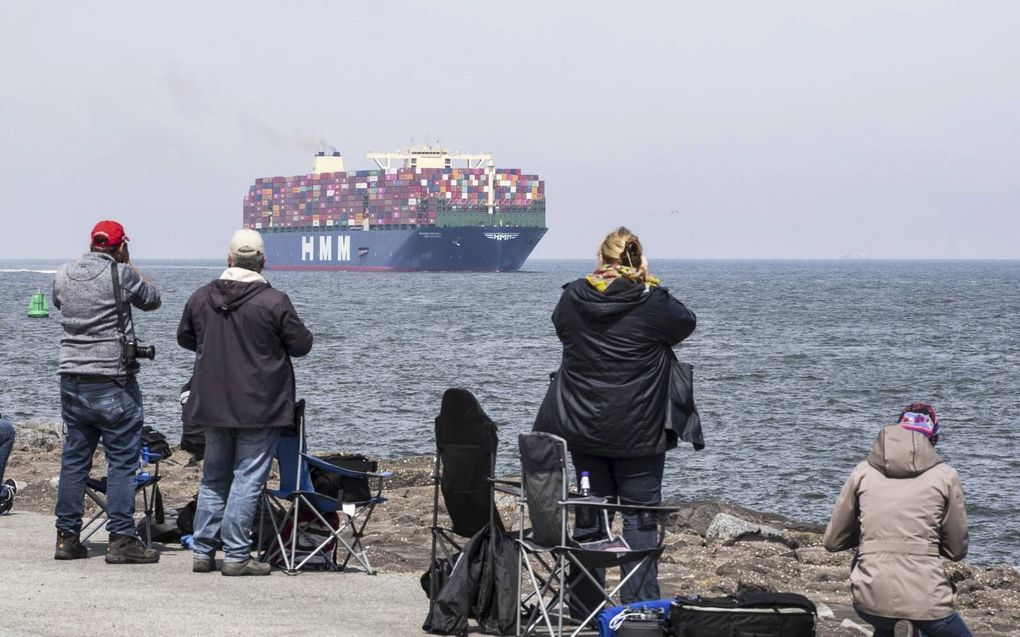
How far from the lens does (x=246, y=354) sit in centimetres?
675

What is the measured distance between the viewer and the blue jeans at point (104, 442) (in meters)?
7.00

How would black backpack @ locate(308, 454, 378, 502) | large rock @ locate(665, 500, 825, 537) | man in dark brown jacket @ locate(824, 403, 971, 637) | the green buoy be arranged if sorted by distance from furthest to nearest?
the green buoy, large rock @ locate(665, 500, 825, 537), black backpack @ locate(308, 454, 378, 502), man in dark brown jacket @ locate(824, 403, 971, 637)

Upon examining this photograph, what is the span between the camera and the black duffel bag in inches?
199

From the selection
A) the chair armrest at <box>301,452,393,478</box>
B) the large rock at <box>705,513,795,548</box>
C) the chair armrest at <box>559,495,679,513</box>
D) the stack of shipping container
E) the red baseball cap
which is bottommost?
the large rock at <box>705,513,795,548</box>

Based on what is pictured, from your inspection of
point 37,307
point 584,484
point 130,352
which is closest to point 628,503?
point 584,484

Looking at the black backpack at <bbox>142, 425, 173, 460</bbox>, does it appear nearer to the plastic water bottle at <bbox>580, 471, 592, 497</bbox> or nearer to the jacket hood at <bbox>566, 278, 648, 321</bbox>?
the plastic water bottle at <bbox>580, 471, 592, 497</bbox>

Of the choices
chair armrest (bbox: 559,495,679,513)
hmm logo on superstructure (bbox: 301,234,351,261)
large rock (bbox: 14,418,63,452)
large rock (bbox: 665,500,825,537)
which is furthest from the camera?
hmm logo on superstructure (bbox: 301,234,351,261)

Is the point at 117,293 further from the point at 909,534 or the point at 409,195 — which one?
the point at 409,195

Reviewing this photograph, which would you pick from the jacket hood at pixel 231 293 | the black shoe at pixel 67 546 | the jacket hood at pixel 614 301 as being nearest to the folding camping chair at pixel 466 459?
the jacket hood at pixel 614 301

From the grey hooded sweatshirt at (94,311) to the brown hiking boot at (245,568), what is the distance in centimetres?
106

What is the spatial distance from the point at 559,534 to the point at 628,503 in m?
0.46

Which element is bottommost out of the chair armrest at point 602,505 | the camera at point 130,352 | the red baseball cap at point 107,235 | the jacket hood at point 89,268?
the chair armrest at point 602,505

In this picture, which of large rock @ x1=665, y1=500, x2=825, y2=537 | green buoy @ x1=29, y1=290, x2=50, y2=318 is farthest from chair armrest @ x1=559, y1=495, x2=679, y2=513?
green buoy @ x1=29, y1=290, x2=50, y2=318

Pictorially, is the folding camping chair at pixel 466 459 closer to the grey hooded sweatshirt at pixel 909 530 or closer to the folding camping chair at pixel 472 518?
the folding camping chair at pixel 472 518
